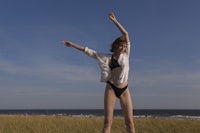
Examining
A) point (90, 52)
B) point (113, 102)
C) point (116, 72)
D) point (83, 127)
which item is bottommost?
point (83, 127)

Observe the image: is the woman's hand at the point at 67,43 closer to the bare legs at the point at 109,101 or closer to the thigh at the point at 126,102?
the bare legs at the point at 109,101

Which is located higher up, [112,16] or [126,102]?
[112,16]

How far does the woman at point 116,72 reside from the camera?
20.9ft

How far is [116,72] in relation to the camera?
6449 mm

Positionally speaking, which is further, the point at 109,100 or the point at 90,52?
the point at 90,52

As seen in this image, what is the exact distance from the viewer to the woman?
6.36m

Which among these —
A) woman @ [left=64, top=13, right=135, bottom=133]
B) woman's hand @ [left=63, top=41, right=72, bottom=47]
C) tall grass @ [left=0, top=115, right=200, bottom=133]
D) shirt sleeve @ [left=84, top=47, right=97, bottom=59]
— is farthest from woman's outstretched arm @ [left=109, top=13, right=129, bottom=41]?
tall grass @ [left=0, top=115, right=200, bottom=133]

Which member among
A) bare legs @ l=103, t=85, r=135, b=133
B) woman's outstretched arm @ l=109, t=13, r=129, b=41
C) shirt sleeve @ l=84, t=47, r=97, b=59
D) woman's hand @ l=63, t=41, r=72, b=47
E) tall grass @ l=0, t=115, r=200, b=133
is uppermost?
woman's outstretched arm @ l=109, t=13, r=129, b=41

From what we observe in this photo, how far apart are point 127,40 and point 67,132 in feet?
25.0

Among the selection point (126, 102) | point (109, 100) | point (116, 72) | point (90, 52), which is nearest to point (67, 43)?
point (90, 52)

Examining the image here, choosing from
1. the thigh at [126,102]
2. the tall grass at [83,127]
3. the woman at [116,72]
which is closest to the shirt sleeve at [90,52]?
the woman at [116,72]

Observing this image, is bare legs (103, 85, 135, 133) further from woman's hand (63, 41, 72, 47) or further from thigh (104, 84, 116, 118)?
woman's hand (63, 41, 72, 47)

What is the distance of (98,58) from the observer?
6.54 metres

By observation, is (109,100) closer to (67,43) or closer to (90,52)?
(90,52)
